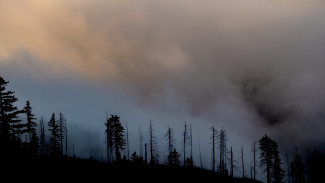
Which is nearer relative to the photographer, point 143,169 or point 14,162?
point 14,162

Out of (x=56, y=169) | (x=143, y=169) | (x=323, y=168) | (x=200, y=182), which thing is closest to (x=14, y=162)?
(x=56, y=169)

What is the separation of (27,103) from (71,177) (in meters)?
37.4

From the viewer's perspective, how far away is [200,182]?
3847cm

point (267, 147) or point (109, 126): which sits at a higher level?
point (109, 126)

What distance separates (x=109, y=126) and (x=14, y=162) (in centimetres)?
3708

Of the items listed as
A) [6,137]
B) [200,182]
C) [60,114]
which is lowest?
[200,182]

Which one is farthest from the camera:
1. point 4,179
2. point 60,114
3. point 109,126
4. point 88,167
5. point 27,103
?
point 60,114

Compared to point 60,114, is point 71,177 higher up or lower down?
lower down

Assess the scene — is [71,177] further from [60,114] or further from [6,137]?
[60,114]

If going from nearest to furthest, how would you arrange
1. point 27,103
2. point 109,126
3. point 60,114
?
point 27,103 → point 109,126 → point 60,114

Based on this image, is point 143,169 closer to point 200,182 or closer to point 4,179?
point 200,182

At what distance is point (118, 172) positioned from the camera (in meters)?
31.6

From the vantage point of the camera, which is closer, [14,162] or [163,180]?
[14,162]

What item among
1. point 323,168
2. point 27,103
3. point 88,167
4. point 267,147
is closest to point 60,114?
point 27,103
